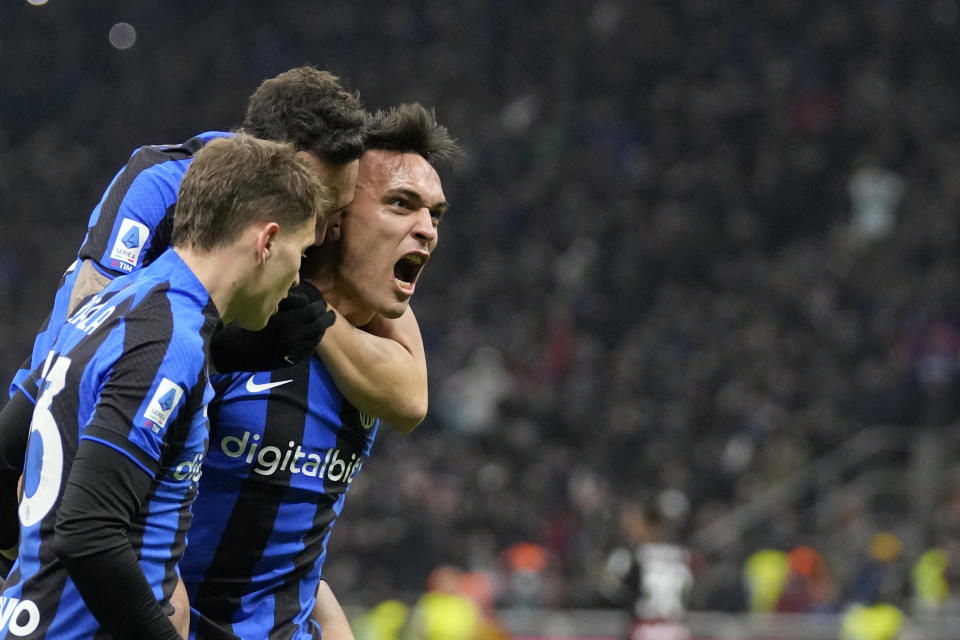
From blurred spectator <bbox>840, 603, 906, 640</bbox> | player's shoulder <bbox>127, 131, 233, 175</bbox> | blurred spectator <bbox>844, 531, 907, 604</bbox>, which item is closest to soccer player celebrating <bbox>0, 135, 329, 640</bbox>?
player's shoulder <bbox>127, 131, 233, 175</bbox>

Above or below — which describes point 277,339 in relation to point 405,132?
below

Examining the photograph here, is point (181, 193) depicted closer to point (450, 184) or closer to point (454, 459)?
point (454, 459)

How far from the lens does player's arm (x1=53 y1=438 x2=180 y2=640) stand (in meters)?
2.51

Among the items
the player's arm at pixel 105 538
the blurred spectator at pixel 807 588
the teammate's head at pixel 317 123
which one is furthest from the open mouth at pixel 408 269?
the blurred spectator at pixel 807 588

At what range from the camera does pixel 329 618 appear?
393 centimetres

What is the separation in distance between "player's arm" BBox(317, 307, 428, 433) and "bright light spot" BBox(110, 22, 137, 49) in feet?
63.4

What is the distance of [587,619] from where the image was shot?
1123 centimetres

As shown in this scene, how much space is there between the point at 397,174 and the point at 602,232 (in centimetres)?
1399

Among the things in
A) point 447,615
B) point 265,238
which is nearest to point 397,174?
point 265,238

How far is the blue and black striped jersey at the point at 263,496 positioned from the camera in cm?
332

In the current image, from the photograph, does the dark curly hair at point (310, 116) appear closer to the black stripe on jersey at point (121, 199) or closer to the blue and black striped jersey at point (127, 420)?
the black stripe on jersey at point (121, 199)

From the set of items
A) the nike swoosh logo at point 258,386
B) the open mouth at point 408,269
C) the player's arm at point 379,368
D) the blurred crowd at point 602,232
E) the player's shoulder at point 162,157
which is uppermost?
the blurred crowd at point 602,232

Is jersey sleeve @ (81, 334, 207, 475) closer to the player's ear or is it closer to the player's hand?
the player's ear

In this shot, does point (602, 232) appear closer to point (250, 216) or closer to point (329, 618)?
point (329, 618)
